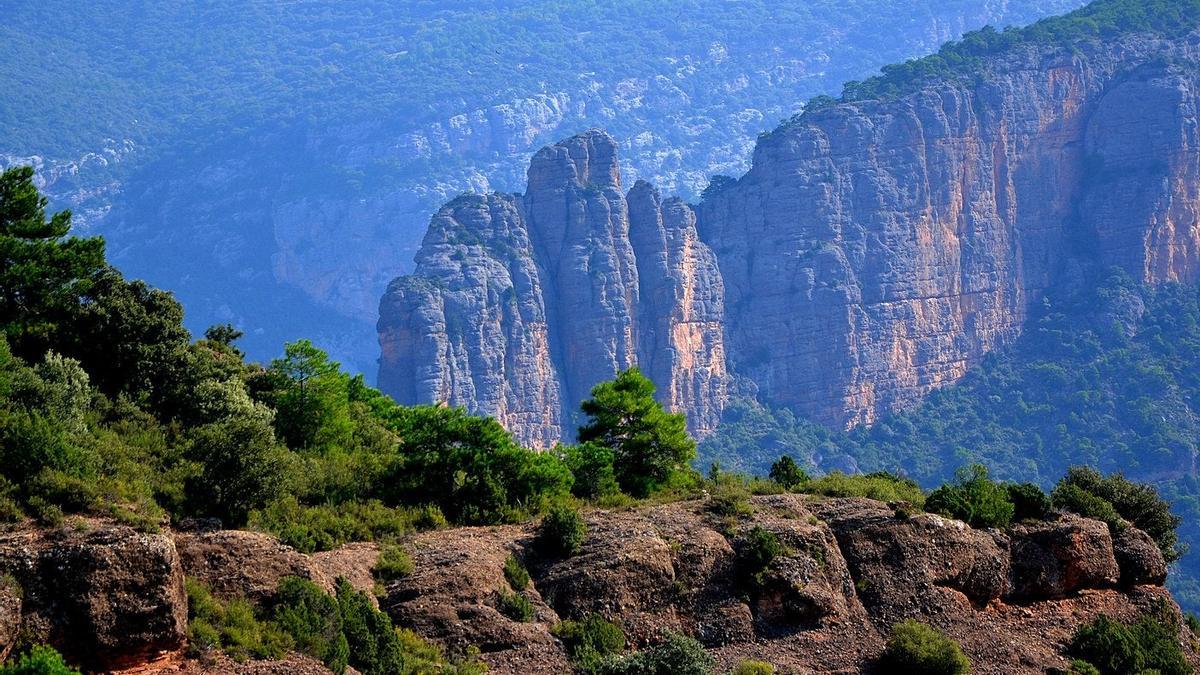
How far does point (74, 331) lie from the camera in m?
48.2

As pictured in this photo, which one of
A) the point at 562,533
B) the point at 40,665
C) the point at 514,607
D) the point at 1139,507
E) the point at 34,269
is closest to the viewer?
the point at 40,665

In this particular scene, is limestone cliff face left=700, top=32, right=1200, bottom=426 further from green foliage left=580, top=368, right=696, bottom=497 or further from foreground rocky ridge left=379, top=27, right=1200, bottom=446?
green foliage left=580, top=368, right=696, bottom=497

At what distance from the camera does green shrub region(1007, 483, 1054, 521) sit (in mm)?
50344

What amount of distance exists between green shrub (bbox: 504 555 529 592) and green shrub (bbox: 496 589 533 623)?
0.80 metres

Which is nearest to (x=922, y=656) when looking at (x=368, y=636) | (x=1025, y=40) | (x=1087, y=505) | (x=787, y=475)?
(x=1087, y=505)

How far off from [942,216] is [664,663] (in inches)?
5899

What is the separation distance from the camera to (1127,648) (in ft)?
150

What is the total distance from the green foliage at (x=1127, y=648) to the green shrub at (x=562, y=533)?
45.0ft

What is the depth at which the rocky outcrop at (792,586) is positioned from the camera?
134 ft

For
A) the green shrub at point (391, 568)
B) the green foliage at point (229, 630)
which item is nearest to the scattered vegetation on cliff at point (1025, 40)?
the green shrub at point (391, 568)

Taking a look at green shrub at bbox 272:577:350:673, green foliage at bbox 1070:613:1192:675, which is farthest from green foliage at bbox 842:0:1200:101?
green shrub at bbox 272:577:350:673

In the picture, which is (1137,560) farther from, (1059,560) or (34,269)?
(34,269)

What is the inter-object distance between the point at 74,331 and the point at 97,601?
1539cm

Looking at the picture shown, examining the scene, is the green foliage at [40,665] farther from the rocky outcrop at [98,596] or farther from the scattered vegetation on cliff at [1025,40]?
the scattered vegetation on cliff at [1025,40]
